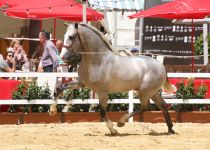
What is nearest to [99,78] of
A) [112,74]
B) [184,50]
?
[112,74]

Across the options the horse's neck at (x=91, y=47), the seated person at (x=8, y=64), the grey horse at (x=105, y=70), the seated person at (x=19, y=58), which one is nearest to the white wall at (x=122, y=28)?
the seated person at (x=19, y=58)

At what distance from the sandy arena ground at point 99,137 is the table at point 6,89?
3.42ft

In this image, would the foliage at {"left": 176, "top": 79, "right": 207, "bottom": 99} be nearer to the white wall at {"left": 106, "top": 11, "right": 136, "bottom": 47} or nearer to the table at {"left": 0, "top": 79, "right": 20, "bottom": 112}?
the table at {"left": 0, "top": 79, "right": 20, "bottom": 112}

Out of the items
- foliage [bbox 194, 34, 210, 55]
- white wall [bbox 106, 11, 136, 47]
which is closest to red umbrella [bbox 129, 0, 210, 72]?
foliage [bbox 194, 34, 210, 55]

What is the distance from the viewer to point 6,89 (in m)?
16.6

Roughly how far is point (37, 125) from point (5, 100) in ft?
3.52

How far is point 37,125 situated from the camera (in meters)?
15.7

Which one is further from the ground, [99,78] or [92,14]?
[92,14]

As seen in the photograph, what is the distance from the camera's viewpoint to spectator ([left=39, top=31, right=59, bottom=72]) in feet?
56.1

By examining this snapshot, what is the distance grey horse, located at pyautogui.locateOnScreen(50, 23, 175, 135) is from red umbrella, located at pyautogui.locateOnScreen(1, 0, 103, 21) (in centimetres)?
497

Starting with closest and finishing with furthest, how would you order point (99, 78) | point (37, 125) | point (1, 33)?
point (99, 78)
point (37, 125)
point (1, 33)

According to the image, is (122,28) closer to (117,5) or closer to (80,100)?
(117,5)

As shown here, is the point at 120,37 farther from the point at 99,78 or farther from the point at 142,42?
the point at 99,78

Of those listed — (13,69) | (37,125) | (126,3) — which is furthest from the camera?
(126,3)
